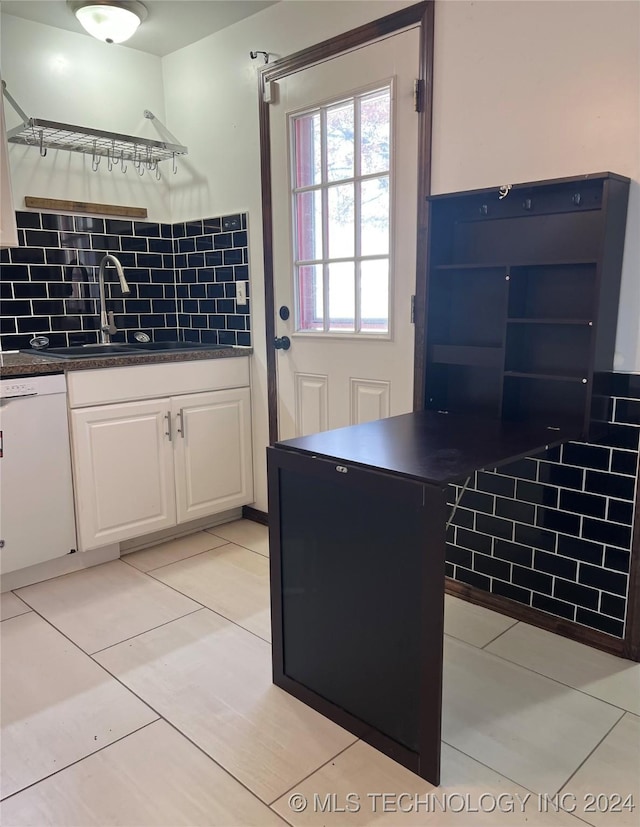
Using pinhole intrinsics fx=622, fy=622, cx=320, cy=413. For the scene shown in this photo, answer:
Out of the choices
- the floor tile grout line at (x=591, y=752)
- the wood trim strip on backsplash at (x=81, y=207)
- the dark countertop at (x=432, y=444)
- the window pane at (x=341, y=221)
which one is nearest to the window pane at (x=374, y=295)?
the window pane at (x=341, y=221)

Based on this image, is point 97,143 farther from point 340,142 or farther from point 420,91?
point 420,91

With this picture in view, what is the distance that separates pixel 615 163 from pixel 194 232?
217 cm

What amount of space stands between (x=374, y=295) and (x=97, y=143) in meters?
1.61

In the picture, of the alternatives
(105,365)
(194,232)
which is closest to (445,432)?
(105,365)

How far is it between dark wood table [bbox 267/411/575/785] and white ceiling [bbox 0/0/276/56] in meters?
2.10

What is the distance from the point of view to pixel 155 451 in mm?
2842

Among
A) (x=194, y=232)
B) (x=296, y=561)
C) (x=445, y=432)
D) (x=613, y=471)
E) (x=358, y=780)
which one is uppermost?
(x=194, y=232)

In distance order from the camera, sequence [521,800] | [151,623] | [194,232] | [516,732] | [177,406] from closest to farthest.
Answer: [521,800] → [516,732] → [151,623] → [177,406] → [194,232]

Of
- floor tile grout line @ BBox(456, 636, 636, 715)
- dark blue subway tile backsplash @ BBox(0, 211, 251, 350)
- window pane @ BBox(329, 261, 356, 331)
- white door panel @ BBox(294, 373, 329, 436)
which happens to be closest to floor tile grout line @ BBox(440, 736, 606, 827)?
floor tile grout line @ BBox(456, 636, 636, 715)

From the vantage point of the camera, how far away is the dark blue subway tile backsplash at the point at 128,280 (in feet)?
9.76

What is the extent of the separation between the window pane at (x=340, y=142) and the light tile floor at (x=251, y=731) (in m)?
1.79

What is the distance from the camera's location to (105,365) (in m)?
2.62

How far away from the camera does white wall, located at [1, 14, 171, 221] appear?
289cm

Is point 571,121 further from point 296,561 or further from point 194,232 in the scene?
point 194,232
